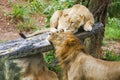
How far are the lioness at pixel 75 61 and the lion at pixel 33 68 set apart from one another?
3.33ft

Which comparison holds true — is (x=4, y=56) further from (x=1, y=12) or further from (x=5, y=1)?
(x=5, y=1)

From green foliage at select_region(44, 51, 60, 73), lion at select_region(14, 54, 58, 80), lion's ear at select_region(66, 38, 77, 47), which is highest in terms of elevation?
lion's ear at select_region(66, 38, 77, 47)

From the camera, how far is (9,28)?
1177 centimetres

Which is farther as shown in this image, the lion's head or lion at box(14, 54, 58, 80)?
lion at box(14, 54, 58, 80)

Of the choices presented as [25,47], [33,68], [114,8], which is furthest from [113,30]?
[25,47]

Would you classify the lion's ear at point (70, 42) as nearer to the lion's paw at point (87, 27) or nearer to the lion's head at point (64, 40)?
the lion's head at point (64, 40)

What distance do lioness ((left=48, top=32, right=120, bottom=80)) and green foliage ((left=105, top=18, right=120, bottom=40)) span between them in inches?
264

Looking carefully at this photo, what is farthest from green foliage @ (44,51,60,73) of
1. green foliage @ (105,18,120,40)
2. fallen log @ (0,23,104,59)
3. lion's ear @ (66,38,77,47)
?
green foliage @ (105,18,120,40)

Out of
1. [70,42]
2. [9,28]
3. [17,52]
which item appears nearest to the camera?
[70,42]

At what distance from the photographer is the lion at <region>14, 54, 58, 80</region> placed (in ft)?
20.5

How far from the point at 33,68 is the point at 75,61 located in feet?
4.45

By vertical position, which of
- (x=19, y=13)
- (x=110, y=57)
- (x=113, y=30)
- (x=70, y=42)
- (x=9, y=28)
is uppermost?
(x=70, y=42)

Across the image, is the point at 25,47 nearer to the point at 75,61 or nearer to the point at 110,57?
the point at 75,61

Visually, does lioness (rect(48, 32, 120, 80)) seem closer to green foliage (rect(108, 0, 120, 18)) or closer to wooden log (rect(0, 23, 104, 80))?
wooden log (rect(0, 23, 104, 80))
